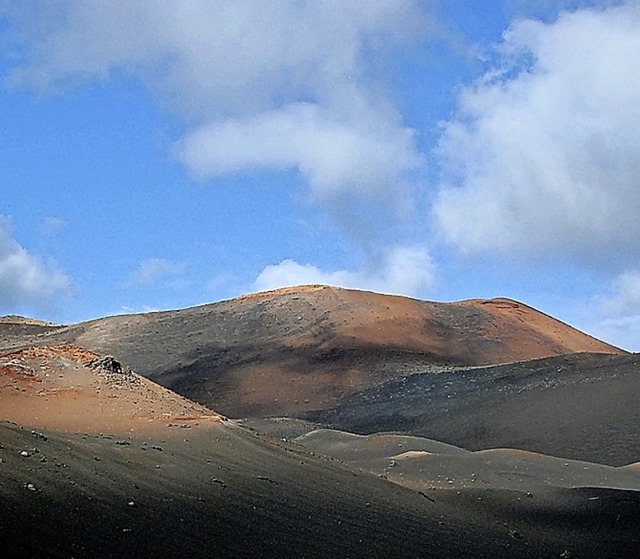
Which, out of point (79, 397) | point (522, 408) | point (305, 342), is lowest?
point (79, 397)

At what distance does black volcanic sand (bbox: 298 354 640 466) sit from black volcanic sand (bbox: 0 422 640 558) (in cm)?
674

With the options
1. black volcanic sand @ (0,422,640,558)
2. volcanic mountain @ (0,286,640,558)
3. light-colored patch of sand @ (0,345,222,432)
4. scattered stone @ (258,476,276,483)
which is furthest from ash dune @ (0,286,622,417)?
scattered stone @ (258,476,276,483)

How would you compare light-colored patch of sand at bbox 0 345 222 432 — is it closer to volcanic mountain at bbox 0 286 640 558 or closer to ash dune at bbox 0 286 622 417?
volcanic mountain at bbox 0 286 640 558

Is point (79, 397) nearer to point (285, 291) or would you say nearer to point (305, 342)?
point (305, 342)

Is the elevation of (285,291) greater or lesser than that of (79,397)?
greater

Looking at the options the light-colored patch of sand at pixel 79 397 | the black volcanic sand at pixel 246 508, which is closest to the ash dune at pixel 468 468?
the black volcanic sand at pixel 246 508

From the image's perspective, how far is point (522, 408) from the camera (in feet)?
72.3

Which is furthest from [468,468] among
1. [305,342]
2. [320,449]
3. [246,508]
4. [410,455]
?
[305,342]

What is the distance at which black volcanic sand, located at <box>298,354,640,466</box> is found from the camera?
65.2 feet

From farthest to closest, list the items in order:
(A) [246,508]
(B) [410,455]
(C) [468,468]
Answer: (B) [410,455], (C) [468,468], (A) [246,508]

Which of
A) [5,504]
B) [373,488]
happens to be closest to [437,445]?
[373,488]

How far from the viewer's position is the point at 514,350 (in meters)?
33.7

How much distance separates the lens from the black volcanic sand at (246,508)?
7145 mm

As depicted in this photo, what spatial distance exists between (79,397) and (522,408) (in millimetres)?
12261
